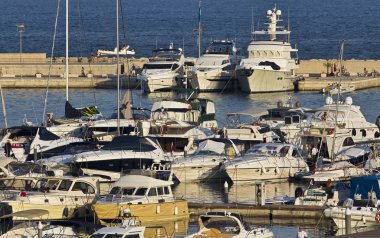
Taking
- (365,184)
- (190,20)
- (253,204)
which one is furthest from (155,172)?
(190,20)

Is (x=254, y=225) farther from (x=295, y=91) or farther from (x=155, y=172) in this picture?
(x=295, y=91)

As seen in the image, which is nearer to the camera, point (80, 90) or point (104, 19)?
point (80, 90)

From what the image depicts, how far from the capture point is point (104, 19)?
176 meters

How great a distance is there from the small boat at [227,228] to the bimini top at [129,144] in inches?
410

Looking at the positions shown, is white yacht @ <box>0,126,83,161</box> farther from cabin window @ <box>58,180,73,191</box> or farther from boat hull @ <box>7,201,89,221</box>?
boat hull @ <box>7,201,89,221</box>

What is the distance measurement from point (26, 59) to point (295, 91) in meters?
18.0

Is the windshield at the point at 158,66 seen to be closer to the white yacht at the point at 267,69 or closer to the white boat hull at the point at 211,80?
the white boat hull at the point at 211,80

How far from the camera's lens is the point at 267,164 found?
45.8 metres

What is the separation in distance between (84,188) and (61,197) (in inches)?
36.4

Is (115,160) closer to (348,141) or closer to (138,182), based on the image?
(138,182)

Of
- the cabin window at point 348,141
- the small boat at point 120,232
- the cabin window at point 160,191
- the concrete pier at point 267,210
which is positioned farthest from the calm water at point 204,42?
the small boat at point 120,232

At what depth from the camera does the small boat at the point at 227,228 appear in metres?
34.0

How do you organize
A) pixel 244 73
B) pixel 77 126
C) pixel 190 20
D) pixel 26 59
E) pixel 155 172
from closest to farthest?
pixel 155 172
pixel 77 126
pixel 244 73
pixel 26 59
pixel 190 20

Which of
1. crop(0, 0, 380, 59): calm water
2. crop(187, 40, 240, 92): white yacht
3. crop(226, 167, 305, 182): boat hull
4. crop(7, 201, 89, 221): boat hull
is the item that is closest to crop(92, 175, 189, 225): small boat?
crop(7, 201, 89, 221): boat hull
